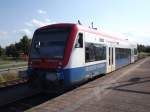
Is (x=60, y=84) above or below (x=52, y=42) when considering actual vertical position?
below

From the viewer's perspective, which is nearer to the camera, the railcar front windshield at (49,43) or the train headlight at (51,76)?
the train headlight at (51,76)

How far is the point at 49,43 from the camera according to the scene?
1184 cm

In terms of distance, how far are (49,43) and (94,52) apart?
10.4 feet

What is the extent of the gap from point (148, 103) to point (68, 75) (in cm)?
379

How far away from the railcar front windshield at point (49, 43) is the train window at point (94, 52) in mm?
1666

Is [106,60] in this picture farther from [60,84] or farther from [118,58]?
[60,84]

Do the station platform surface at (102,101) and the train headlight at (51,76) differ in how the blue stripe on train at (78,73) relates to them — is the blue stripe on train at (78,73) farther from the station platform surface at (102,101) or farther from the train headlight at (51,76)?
the station platform surface at (102,101)

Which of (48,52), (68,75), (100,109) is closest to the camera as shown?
(100,109)

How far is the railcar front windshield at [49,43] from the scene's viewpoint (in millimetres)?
11359

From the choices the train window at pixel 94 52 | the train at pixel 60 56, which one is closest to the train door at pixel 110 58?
the train window at pixel 94 52

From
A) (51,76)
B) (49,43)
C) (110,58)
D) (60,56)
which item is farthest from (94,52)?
(110,58)

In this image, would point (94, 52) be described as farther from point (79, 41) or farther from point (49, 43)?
point (49, 43)

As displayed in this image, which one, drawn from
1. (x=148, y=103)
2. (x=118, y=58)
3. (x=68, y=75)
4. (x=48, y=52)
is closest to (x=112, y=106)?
(x=148, y=103)

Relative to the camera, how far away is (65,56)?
1096 cm
